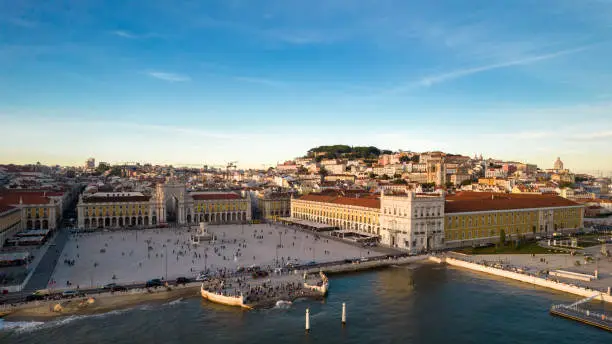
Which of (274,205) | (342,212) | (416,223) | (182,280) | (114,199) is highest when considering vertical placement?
(114,199)

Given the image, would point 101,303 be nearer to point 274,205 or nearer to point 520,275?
point 520,275

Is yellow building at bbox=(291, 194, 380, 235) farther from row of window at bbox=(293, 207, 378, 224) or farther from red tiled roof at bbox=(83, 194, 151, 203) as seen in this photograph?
red tiled roof at bbox=(83, 194, 151, 203)

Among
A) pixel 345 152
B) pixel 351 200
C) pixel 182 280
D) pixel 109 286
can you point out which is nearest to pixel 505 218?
pixel 351 200

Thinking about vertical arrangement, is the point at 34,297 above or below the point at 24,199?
below

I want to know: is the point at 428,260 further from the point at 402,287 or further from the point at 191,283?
the point at 191,283

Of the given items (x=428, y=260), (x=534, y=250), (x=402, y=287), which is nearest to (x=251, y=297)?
(x=402, y=287)

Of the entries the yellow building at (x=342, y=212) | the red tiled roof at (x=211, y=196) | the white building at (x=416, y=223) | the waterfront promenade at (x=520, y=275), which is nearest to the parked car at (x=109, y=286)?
the waterfront promenade at (x=520, y=275)

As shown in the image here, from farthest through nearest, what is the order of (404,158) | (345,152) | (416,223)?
(345,152)
(404,158)
(416,223)

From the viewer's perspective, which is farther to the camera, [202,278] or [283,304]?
[202,278]
